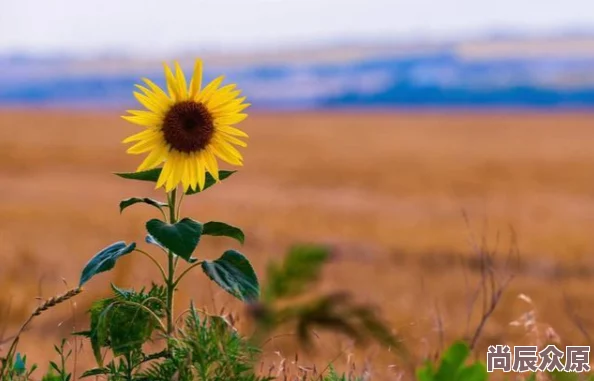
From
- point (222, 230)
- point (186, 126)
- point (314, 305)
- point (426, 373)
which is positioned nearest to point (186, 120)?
point (186, 126)

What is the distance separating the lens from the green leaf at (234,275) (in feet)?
5.42

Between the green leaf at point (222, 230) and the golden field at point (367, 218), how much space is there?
0.36m

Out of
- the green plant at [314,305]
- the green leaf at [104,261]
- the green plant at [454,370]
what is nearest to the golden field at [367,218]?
the green leaf at [104,261]

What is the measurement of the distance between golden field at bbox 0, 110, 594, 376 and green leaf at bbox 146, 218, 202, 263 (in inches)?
17.7

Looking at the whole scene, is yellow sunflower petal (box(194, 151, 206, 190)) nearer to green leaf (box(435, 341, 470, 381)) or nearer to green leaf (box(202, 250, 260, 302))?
green leaf (box(202, 250, 260, 302))

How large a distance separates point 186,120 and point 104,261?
0.31 metres

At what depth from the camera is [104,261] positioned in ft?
5.60

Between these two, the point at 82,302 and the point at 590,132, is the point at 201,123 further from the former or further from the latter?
the point at 590,132

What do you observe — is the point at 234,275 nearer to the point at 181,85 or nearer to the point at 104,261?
the point at 104,261

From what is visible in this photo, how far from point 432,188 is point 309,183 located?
3.19 m

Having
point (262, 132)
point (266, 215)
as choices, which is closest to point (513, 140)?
point (262, 132)

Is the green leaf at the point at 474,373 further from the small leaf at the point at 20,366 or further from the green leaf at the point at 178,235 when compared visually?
the small leaf at the point at 20,366

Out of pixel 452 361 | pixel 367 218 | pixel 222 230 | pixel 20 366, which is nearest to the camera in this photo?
pixel 452 361

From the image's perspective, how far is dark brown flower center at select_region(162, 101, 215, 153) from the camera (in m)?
1.88
